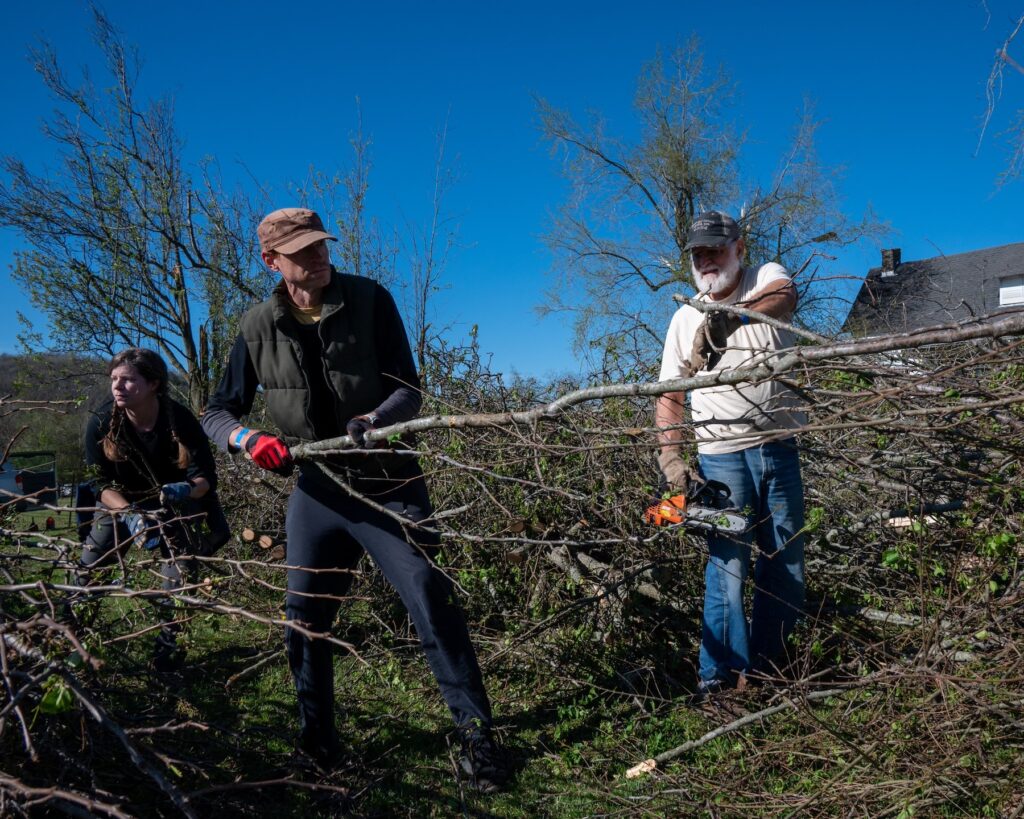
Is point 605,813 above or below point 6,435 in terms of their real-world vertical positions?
below

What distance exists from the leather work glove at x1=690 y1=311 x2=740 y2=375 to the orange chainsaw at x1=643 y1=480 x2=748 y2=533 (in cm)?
52

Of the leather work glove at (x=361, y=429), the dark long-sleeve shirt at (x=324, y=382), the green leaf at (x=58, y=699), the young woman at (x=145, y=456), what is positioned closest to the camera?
the green leaf at (x=58, y=699)

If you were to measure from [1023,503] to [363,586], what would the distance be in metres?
3.50

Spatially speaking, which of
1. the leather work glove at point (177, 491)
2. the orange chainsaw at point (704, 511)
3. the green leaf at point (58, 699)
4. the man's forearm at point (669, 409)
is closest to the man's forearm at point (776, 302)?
the man's forearm at point (669, 409)

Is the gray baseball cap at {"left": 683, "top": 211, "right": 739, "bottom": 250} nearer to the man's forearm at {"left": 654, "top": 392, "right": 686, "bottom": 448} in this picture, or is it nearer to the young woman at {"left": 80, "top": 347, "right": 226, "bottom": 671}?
the man's forearm at {"left": 654, "top": 392, "right": 686, "bottom": 448}

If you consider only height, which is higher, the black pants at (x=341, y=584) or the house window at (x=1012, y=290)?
the house window at (x=1012, y=290)

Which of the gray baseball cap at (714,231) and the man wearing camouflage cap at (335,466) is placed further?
the gray baseball cap at (714,231)

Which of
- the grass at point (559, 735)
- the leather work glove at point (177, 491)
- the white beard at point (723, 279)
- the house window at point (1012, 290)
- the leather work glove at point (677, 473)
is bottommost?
the grass at point (559, 735)

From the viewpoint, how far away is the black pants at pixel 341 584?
265 cm

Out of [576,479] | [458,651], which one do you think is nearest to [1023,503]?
[576,479]

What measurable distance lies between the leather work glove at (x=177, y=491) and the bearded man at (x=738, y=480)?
2263 mm

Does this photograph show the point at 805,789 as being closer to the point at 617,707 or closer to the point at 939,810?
the point at 939,810

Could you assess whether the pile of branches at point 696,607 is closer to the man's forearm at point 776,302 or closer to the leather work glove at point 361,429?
the leather work glove at point 361,429

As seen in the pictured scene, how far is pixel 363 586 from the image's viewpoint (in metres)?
4.64
